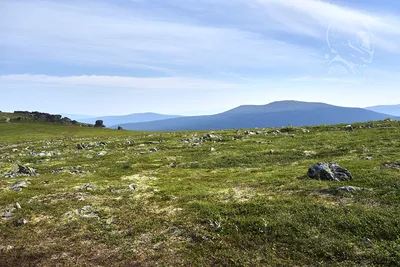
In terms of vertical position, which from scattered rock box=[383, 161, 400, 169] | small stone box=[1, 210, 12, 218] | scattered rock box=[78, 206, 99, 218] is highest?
scattered rock box=[383, 161, 400, 169]

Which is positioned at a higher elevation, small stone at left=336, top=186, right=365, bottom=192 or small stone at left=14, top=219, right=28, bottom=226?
small stone at left=336, top=186, right=365, bottom=192

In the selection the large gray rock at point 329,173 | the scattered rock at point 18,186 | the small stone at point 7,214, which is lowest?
the small stone at point 7,214

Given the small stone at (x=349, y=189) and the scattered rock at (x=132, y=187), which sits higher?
the small stone at (x=349, y=189)

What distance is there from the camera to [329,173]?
20.4m

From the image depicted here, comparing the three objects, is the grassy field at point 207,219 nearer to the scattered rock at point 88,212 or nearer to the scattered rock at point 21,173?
the scattered rock at point 88,212

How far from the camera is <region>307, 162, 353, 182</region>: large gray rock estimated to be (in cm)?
2016

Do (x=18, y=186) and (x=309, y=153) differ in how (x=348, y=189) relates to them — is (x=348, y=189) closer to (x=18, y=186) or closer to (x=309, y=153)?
(x=309, y=153)

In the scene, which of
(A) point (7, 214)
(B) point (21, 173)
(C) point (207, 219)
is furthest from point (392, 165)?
(B) point (21, 173)

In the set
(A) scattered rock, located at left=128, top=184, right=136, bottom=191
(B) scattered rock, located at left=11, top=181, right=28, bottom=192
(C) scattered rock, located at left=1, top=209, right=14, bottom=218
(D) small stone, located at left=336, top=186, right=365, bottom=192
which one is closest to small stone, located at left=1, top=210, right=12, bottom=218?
(C) scattered rock, located at left=1, top=209, right=14, bottom=218

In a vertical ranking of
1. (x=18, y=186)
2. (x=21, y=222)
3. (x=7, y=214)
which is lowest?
(x=21, y=222)

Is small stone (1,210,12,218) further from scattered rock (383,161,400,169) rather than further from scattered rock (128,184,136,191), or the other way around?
scattered rock (383,161,400,169)

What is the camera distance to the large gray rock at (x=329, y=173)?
20.2 meters

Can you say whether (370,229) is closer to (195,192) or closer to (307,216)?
(307,216)

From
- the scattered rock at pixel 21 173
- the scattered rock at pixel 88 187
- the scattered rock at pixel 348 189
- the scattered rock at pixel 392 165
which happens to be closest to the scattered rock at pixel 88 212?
the scattered rock at pixel 88 187
